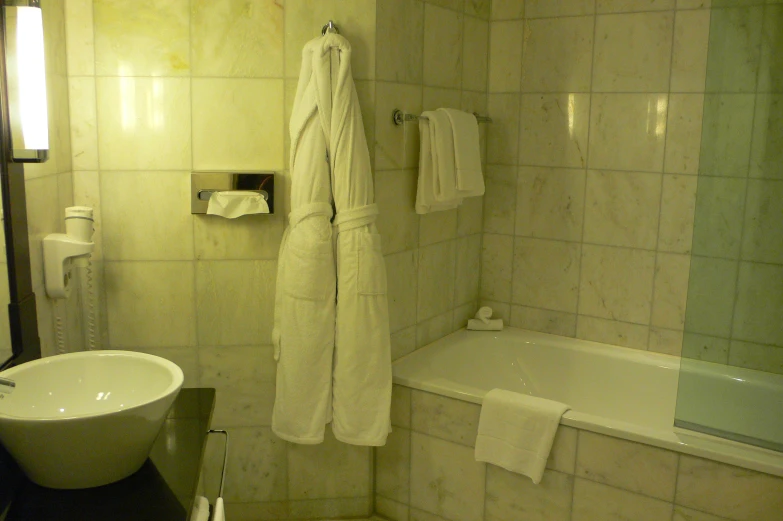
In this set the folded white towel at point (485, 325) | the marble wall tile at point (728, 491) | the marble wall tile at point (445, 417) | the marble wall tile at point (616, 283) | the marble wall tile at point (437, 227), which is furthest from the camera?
the folded white towel at point (485, 325)

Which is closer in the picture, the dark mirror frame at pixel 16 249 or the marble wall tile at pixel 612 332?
the dark mirror frame at pixel 16 249

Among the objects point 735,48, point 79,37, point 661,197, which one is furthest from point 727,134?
point 79,37

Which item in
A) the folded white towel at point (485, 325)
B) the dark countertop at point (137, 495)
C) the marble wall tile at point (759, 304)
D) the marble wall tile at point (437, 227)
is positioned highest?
the marble wall tile at point (437, 227)

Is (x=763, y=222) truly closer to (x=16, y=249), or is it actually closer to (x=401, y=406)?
(x=401, y=406)

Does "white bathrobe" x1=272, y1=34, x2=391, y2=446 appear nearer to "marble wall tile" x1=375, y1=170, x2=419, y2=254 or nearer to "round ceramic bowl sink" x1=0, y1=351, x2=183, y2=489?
"marble wall tile" x1=375, y1=170, x2=419, y2=254

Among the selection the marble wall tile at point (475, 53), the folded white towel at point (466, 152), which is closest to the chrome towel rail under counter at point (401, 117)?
the folded white towel at point (466, 152)

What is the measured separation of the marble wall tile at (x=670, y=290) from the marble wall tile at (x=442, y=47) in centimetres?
108

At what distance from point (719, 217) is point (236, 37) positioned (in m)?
1.57

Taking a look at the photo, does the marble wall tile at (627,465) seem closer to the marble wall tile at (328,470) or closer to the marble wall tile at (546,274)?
the marble wall tile at (328,470)

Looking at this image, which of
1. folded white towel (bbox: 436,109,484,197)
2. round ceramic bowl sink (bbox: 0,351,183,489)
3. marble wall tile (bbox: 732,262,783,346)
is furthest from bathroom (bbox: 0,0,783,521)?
round ceramic bowl sink (bbox: 0,351,183,489)

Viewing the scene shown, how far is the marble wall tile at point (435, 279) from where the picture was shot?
2.84 meters

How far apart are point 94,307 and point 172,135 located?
603 mm

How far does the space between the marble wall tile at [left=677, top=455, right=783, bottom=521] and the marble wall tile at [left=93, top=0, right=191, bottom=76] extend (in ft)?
6.43

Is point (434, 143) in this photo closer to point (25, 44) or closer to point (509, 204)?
point (509, 204)
